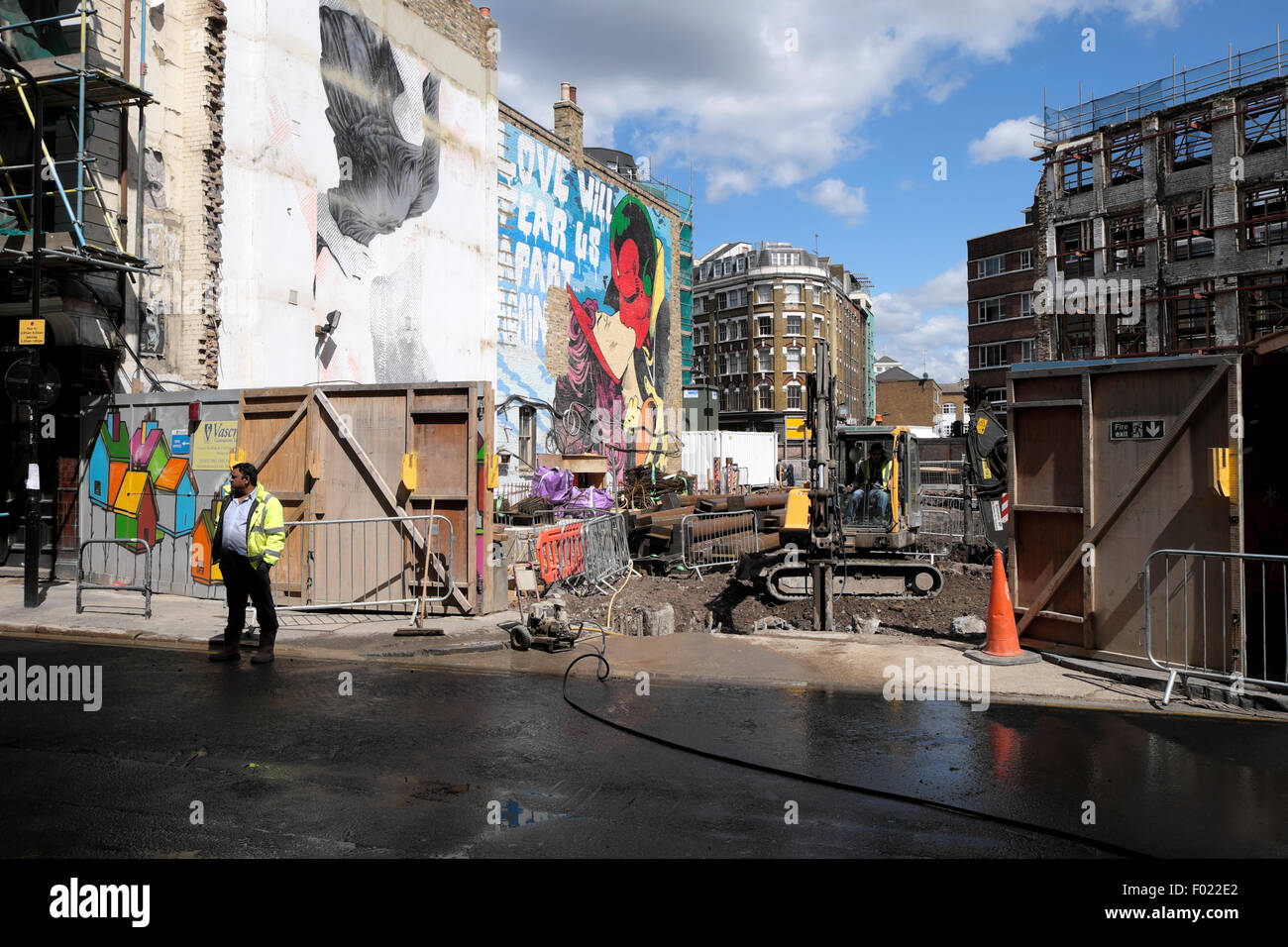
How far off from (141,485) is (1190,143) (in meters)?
49.4

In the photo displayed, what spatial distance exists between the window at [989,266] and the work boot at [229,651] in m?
66.6

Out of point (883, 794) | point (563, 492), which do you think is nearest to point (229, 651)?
point (883, 794)

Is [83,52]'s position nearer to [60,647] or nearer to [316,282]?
[316,282]

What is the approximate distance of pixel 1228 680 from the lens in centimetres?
772

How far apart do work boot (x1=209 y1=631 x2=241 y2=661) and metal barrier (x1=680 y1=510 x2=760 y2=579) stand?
33.1ft

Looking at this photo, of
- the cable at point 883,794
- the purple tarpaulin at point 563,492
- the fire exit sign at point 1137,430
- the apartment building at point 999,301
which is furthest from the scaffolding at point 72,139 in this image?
the apartment building at point 999,301

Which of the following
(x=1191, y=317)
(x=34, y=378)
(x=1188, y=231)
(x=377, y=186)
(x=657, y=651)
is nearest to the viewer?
(x=657, y=651)

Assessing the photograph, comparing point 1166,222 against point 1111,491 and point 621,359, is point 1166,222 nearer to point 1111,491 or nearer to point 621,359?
point 621,359

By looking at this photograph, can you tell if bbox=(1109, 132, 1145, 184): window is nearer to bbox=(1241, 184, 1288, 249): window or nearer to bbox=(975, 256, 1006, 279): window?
bbox=(1241, 184, 1288, 249): window

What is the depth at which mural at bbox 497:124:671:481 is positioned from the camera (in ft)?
94.1

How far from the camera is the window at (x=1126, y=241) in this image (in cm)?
4603

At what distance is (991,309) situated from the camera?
66.8 meters
